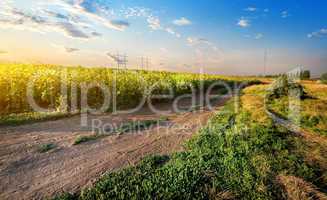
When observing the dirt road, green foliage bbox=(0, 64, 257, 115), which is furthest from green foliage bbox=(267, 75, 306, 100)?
the dirt road

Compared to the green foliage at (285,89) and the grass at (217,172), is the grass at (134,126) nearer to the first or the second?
the grass at (217,172)

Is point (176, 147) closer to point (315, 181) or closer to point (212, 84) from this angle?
point (315, 181)

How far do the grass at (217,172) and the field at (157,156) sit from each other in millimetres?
18

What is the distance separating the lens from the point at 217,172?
4656mm

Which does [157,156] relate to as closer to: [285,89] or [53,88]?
[53,88]

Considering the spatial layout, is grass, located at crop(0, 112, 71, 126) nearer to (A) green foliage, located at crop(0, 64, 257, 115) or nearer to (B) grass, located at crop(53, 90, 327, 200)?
(A) green foliage, located at crop(0, 64, 257, 115)

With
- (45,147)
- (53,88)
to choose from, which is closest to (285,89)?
(53,88)

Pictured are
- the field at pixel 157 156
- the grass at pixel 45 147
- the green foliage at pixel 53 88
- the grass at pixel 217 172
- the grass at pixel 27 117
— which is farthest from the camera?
the green foliage at pixel 53 88

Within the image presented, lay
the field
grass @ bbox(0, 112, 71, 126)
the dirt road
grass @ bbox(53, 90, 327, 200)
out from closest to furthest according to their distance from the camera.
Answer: grass @ bbox(53, 90, 327, 200)
the field
the dirt road
grass @ bbox(0, 112, 71, 126)

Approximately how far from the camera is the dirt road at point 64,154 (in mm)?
4293

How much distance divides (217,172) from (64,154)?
3490 mm

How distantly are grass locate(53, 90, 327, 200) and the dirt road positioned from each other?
0.53 metres

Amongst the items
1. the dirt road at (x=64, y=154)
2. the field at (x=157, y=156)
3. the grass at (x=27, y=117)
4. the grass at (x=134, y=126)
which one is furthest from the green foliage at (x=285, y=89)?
the grass at (x=27, y=117)

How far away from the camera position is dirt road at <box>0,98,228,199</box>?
4.29 meters
